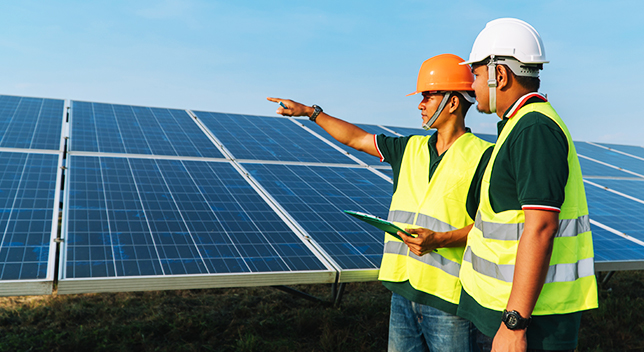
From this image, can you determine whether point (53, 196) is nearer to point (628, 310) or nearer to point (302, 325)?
point (302, 325)

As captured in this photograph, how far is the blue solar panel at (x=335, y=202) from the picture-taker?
4.53m

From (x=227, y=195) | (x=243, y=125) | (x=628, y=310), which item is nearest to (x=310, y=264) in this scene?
(x=227, y=195)

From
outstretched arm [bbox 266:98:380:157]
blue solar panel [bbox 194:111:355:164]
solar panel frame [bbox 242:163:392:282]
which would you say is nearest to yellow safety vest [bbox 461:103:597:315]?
outstretched arm [bbox 266:98:380:157]

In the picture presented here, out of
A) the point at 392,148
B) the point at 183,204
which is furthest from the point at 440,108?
the point at 183,204

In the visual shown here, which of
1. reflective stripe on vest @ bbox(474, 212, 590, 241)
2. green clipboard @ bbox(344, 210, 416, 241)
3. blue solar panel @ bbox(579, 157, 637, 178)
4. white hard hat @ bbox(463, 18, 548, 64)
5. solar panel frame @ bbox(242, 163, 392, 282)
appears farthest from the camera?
blue solar panel @ bbox(579, 157, 637, 178)

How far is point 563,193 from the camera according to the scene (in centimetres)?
192

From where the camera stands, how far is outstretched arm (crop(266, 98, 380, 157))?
350 centimetres

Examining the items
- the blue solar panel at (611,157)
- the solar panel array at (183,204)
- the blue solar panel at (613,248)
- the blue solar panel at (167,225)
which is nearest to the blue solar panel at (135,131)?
the solar panel array at (183,204)

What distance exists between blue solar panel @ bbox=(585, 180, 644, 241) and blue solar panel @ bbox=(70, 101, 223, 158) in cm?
575

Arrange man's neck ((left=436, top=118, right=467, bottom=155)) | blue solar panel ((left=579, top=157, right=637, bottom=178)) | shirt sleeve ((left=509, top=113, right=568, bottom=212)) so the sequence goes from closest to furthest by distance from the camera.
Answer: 1. shirt sleeve ((left=509, top=113, right=568, bottom=212))
2. man's neck ((left=436, top=118, right=467, bottom=155))
3. blue solar panel ((left=579, top=157, right=637, bottom=178))

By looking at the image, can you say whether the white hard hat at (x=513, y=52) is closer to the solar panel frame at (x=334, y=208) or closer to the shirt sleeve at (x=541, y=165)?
the shirt sleeve at (x=541, y=165)

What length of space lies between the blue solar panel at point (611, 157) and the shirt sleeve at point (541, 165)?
34.9ft

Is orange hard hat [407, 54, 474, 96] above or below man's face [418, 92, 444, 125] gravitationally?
above

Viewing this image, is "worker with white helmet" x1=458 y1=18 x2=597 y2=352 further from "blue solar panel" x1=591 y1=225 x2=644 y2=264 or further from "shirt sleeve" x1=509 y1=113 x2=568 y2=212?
"blue solar panel" x1=591 y1=225 x2=644 y2=264
